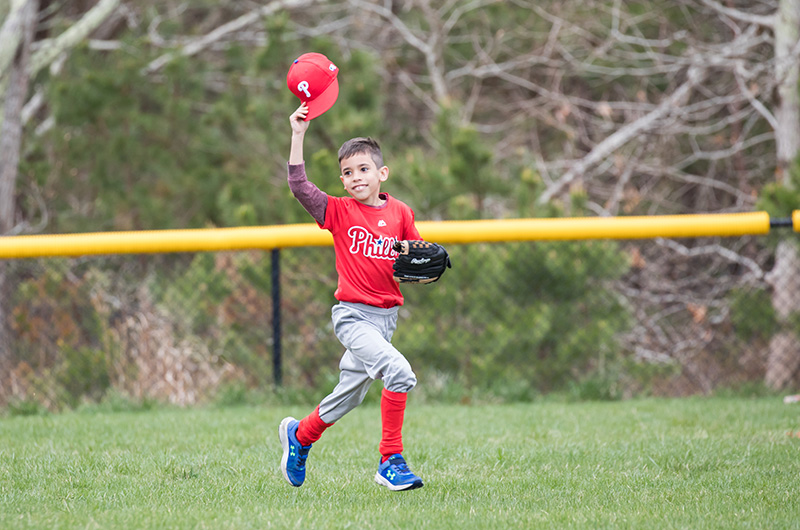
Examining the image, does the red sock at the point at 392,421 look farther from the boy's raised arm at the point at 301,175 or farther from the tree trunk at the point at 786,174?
the tree trunk at the point at 786,174

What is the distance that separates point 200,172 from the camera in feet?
41.3

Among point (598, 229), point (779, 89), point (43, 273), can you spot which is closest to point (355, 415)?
point (598, 229)

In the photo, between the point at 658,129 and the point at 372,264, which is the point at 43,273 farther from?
the point at 658,129

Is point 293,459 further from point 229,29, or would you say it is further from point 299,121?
point 229,29

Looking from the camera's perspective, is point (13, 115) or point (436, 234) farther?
point (13, 115)

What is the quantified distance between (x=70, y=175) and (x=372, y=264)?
1040 cm

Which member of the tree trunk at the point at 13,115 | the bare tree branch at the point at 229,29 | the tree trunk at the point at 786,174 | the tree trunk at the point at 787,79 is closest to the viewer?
the tree trunk at the point at 786,174

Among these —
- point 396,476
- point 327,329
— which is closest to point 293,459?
point 396,476

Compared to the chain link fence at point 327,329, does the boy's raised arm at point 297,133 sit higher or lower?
higher

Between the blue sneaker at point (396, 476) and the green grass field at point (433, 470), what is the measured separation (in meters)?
0.05

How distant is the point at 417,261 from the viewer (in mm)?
3709

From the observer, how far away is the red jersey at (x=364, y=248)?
3.84m

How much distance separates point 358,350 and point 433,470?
950mm

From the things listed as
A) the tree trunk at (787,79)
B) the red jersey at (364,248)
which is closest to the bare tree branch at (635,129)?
the tree trunk at (787,79)
